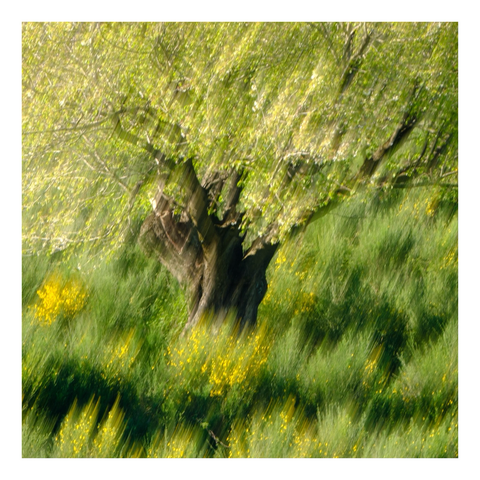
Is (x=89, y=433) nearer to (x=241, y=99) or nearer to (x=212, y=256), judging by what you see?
(x=212, y=256)

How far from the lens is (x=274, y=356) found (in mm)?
3389

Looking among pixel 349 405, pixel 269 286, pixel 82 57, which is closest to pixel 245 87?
pixel 82 57

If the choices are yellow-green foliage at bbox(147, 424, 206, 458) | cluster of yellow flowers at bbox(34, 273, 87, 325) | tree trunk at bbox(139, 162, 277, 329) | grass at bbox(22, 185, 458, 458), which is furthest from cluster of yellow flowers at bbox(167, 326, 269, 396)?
cluster of yellow flowers at bbox(34, 273, 87, 325)

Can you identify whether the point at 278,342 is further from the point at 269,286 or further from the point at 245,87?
the point at 245,87

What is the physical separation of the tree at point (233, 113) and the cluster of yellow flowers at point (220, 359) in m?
0.63

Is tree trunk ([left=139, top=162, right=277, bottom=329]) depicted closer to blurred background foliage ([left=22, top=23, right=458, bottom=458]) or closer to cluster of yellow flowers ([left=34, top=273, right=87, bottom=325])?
blurred background foliage ([left=22, top=23, right=458, bottom=458])

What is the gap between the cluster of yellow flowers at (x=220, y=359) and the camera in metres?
3.31

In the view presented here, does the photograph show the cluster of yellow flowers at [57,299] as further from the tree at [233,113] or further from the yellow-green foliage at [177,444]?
the yellow-green foliage at [177,444]

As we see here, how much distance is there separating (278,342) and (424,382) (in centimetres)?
86

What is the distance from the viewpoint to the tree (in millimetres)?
3109

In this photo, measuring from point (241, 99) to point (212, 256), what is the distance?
962mm

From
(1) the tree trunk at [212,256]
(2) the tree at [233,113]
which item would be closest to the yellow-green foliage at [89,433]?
(1) the tree trunk at [212,256]

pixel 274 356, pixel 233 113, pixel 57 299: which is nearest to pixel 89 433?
pixel 57 299

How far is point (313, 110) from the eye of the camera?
309 cm
